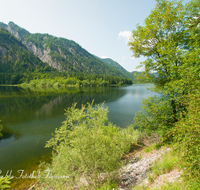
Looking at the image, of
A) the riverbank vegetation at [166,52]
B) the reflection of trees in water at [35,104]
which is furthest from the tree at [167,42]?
the reflection of trees in water at [35,104]

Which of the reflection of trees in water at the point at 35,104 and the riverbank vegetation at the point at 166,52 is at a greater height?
the riverbank vegetation at the point at 166,52

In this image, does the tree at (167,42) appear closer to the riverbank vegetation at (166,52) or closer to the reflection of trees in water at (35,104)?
the riverbank vegetation at (166,52)

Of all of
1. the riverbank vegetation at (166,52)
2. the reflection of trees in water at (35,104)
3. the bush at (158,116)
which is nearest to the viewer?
the riverbank vegetation at (166,52)

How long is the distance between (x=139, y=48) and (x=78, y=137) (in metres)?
10.2

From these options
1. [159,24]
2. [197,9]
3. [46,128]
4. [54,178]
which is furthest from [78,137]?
[46,128]

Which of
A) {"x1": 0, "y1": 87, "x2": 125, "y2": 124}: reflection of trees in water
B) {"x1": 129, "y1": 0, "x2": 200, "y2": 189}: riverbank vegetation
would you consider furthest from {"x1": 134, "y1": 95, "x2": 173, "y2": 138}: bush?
{"x1": 0, "y1": 87, "x2": 125, "y2": 124}: reflection of trees in water

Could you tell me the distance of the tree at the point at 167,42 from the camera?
9062 mm

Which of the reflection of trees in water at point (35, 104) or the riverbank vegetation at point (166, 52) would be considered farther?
the reflection of trees in water at point (35, 104)

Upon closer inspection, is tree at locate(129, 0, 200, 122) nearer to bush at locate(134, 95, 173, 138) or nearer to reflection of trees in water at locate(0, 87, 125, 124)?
bush at locate(134, 95, 173, 138)

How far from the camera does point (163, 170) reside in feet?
23.0

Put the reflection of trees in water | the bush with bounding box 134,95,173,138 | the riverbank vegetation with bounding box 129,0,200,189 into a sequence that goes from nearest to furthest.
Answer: the riverbank vegetation with bounding box 129,0,200,189 → the bush with bounding box 134,95,173,138 → the reflection of trees in water

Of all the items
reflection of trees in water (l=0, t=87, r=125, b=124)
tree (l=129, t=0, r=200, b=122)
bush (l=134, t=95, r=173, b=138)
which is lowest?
reflection of trees in water (l=0, t=87, r=125, b=124)

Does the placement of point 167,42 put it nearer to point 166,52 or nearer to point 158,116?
point 166,52

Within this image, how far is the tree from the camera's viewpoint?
29.7 feet
